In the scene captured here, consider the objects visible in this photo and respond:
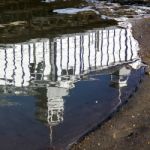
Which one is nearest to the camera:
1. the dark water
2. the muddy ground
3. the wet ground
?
the muddy ground

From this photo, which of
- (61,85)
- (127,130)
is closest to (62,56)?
(61,85)

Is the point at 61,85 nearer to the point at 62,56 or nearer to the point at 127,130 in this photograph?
the point at 62,56

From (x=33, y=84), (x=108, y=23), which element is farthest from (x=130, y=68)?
(x=108, y=23)

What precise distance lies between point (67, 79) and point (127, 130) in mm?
3419

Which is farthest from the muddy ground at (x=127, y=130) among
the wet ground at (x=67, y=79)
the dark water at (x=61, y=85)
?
the dark water at (x=61, y=85)

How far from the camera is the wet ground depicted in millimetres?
9445

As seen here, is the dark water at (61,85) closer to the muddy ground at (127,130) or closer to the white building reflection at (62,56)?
the white building reflection at (62,56)

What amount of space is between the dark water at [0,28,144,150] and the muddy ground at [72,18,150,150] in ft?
0.89

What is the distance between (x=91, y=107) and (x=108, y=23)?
9.55 m

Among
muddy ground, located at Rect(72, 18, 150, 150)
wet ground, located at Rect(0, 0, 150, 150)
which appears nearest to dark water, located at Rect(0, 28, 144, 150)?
wet ground, located at Rect(0, 0, 150, 150)

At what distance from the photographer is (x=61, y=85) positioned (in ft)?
39.3

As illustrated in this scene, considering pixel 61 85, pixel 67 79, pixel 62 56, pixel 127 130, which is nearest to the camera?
pixel 127 130

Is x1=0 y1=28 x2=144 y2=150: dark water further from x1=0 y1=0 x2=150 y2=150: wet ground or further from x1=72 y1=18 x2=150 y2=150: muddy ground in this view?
x1=72 y1=18 x2=150 y2=150: muddy ground

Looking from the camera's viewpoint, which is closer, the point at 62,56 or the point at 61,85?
the point at 61,85
